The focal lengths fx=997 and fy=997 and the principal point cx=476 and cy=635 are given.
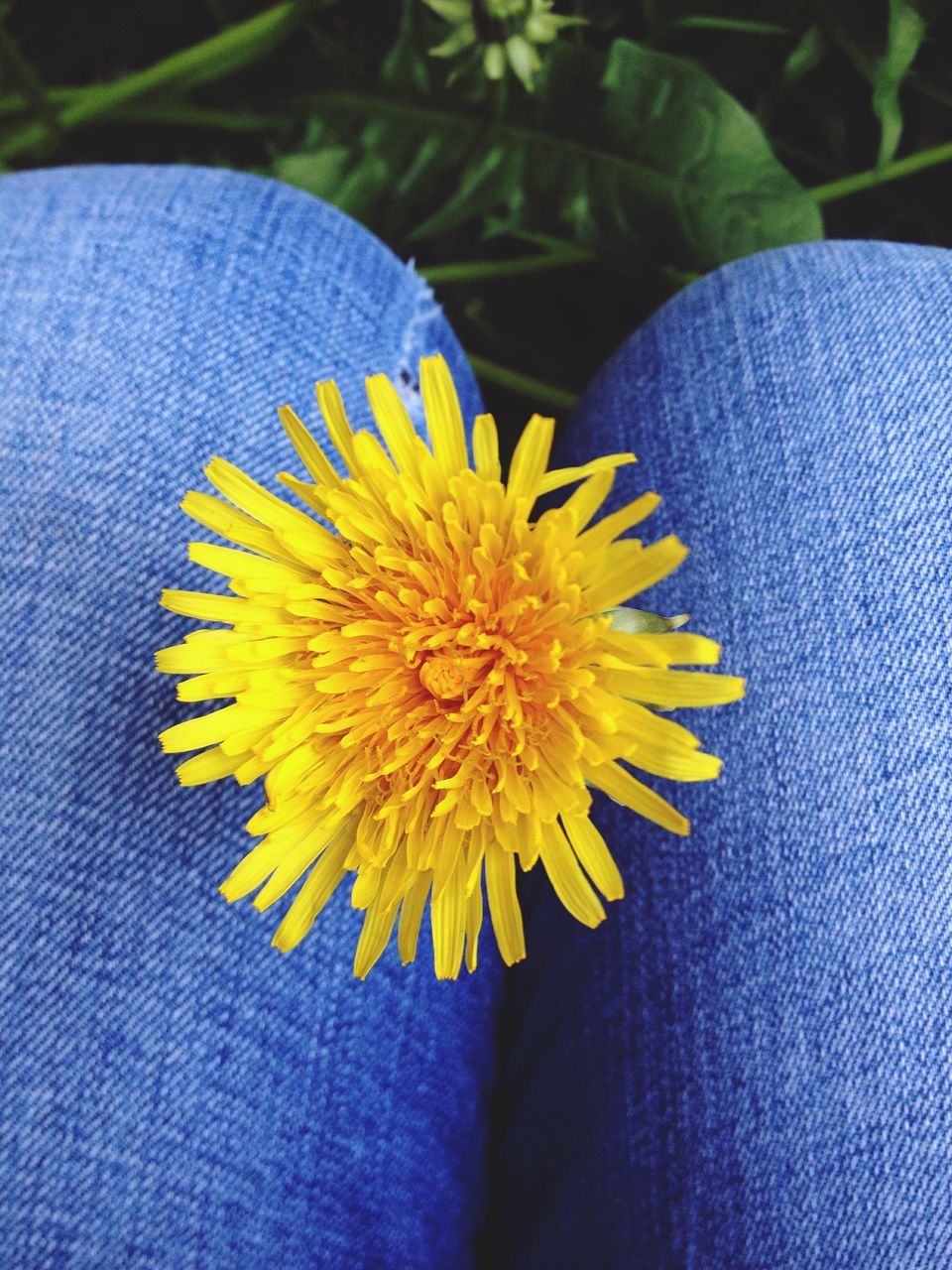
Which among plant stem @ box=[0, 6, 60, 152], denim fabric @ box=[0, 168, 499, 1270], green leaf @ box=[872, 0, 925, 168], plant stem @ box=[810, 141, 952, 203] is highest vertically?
green leaf @ box=[872, 0, 925, 168]

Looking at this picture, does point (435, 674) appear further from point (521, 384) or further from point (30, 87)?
point (30, 87)

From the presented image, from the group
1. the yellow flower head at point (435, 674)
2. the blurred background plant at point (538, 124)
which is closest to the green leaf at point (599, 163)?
the blurred background plant at point (538, 124)

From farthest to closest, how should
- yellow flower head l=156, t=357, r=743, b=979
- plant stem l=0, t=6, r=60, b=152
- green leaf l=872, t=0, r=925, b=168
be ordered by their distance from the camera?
plant stem l=0, t=6, r=60, b=152 < green leaf l=872, t=0, r=925, b=168 < yellow flower head l=156, t=357, r=743, b=979

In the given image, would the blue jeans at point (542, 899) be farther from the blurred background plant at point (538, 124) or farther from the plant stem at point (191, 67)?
the plant stem at point (191, 67)

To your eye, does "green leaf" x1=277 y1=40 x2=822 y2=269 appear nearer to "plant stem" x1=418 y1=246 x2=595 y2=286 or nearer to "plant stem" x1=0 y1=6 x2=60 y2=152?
"plant stem" x1=418 y1=246 x2=595 y2=286

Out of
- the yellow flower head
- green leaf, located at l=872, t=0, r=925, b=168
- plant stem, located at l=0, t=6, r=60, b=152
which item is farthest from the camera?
plant stem, located at l=0, t=6, r=60, b=152

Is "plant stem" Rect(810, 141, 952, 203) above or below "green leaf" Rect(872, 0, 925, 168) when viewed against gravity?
below

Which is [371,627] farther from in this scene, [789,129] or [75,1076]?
[789,129]

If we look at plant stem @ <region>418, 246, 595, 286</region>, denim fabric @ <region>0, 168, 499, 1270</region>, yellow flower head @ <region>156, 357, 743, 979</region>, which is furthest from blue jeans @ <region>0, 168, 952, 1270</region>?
plant stem @ <region>418, 246, 595, 286</region>

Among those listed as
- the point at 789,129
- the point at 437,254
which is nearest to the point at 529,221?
the point at 437,254
